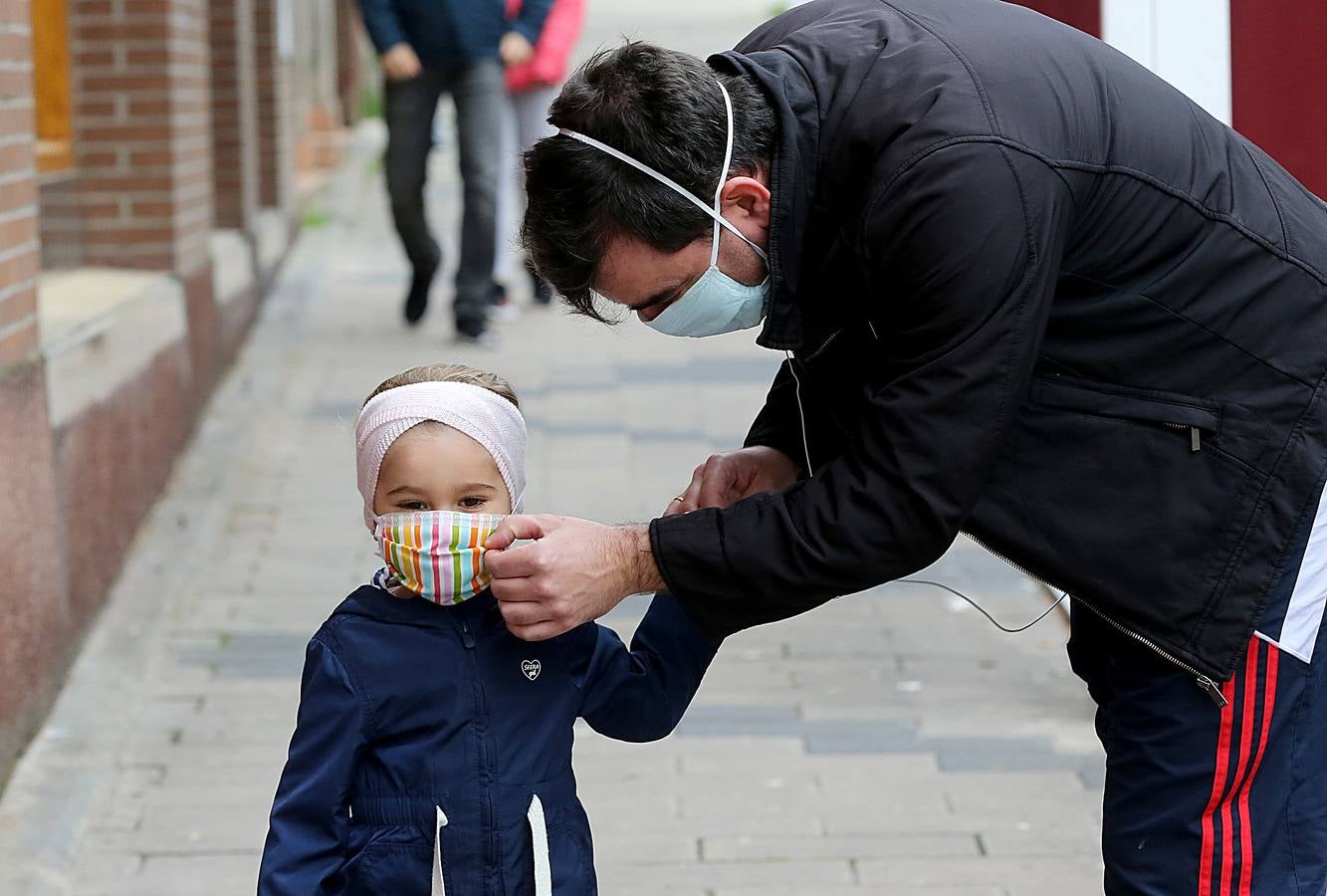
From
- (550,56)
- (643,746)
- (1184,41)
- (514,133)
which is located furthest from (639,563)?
(514,133)

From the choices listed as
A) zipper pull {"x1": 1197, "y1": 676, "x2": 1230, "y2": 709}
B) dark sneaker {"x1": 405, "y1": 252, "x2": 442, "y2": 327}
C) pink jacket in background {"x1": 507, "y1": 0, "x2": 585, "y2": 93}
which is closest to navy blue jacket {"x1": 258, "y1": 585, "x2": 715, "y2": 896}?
zipper pull {"x1": 1197, "y1": 676, "x2": 1230, "y2": 709}

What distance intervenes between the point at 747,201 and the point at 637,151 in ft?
0.52

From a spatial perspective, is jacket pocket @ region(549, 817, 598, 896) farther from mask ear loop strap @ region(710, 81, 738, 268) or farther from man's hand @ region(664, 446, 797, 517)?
mask ear loop strap @ region(710, 81, 738, 268)

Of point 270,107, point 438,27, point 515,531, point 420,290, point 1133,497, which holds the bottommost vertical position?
point 420,290

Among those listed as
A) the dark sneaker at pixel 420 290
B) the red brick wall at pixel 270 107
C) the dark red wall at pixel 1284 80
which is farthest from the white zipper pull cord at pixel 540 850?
the red brick wall at pixel 270 107

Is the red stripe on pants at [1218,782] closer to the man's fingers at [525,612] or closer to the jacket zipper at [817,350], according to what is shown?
the jacket zipper at [817,350]

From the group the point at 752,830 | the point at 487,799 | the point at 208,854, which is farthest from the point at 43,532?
the point at 487,799

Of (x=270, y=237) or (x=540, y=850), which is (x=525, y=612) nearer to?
(x=540, y=850)

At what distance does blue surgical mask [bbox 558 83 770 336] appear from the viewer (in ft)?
7.85

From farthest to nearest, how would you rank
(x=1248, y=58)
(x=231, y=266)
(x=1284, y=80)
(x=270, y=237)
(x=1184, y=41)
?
(x=270, y=237) → (x=231, y=266) → (x=1184, y=41) → (x=1248, y=58) → (x=1284, y=80)

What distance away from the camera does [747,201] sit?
2.44 metres

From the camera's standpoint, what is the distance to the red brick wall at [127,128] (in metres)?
6.50

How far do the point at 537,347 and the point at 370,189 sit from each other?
6471 mm

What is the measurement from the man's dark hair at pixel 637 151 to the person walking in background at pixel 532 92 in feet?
21.3
